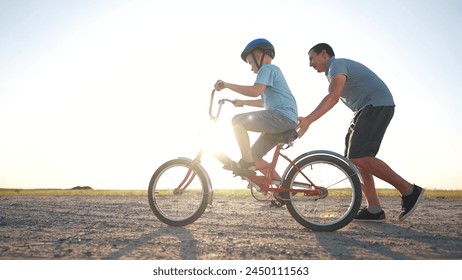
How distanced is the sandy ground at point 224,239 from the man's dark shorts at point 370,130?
3.53 ft

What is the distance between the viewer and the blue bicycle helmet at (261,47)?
5.71m

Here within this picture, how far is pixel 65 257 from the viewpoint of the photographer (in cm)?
382

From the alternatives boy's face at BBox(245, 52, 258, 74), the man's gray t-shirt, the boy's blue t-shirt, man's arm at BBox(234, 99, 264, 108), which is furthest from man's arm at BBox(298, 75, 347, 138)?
man's arm at BBox(234, 99, 264, 108)

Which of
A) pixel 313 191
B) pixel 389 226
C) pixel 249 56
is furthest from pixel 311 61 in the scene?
pixel 389 226

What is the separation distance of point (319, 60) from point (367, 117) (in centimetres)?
114

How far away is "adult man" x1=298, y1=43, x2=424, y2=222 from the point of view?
591cm

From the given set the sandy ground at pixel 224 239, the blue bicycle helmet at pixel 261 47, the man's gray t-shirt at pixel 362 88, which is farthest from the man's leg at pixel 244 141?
the man's gray t-shirt at pixel 362 88

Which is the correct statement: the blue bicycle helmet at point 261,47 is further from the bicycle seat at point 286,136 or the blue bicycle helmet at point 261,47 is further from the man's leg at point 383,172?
the man's leg at point 383,172

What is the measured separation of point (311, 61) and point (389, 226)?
2.70m

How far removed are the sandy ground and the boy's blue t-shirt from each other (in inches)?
63.1

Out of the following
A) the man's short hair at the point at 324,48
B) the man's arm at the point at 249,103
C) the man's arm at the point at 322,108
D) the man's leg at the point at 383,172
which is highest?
the man's short hair at the point at 324,48

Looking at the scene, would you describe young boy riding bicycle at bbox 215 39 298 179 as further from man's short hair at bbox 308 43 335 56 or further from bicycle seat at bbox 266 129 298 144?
man's short hair at bbox 308 43 335 56
